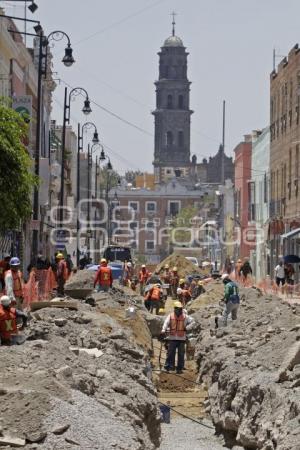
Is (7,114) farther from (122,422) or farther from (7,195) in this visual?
(122,422)

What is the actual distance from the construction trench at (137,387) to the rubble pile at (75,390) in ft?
0.07

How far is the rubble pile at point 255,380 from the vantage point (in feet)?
70.8

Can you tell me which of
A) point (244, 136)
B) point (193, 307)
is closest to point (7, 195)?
point (193, 307)

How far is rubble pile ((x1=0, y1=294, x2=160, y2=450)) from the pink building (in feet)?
214

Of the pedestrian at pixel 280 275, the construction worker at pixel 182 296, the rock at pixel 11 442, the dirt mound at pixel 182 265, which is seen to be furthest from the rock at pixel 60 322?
the dirt mound at pixel 182 265

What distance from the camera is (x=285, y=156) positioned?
73.9m

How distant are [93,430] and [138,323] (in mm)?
23974

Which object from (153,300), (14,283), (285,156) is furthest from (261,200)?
(14,283)

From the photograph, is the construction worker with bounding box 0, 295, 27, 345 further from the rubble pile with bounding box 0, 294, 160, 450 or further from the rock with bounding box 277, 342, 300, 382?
the rock with bounding box 277, 342, 300, 382

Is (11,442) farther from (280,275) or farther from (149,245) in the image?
(149,245)

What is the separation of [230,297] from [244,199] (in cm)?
6714

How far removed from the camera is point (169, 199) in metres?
190

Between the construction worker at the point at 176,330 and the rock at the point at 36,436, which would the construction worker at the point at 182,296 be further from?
the rock at the point at 36,436

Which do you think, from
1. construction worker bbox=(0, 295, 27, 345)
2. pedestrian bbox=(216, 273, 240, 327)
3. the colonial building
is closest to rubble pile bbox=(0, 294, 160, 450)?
construction worker bbox=(0, 295, 27, 345)
